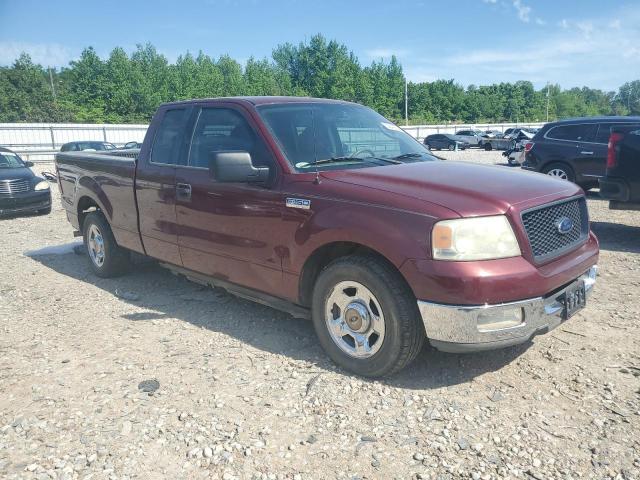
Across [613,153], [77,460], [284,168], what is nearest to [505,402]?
[284,168]

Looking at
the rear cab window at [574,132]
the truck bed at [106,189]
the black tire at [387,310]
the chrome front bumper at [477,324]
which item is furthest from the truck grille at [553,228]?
the rear cab window at [574,132]

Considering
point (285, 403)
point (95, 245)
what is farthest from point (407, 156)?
point (95, 245)

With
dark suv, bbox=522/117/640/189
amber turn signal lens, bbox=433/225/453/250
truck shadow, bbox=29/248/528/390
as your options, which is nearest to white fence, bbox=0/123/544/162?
dark suv, bbox=522/117/640/189

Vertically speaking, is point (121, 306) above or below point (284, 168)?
below

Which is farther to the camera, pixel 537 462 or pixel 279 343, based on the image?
pixel 279 343

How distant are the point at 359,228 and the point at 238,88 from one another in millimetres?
67341

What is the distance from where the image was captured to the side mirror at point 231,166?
12.0ft

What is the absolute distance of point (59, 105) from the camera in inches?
2152

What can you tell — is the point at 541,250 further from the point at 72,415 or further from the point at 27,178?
the point at 27,178

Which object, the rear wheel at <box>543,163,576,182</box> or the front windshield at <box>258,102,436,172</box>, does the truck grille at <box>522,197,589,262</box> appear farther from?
the rear wheel at <box>543,163,576,182</box>

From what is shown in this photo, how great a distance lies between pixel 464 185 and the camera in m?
3.39

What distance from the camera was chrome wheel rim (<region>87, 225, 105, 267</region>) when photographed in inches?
243

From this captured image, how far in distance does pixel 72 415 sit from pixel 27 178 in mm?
9588

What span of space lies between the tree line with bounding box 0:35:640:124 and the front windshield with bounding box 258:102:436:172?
172 ft
